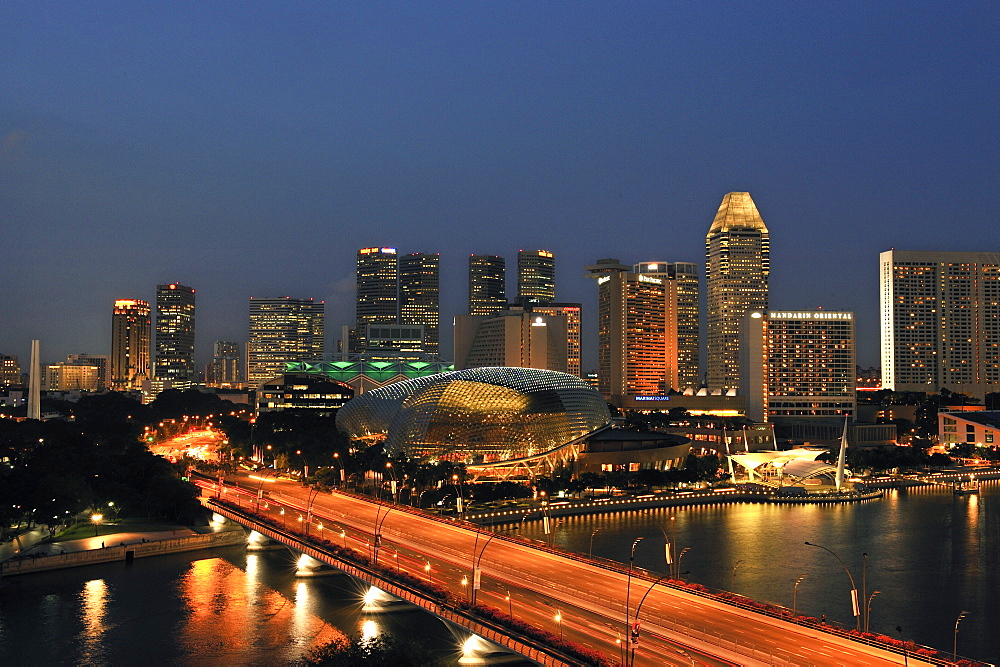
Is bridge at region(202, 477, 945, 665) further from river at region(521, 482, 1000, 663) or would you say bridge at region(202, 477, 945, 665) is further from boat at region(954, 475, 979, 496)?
boat at region(954, 475, 979, 496)

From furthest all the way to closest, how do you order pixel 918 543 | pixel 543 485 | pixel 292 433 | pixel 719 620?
1. pixel 292 433
2. pixel 543 485
3. pixel 918 543
4. pixel 719 620

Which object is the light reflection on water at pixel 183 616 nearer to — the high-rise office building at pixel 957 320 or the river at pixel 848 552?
the river at pixel 848 552

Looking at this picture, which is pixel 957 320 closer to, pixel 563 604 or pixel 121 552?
pixel 121 552

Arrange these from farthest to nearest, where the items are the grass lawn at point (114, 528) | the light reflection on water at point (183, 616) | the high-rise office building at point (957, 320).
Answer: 1. the high-rise office building at point (957, 320)
2. the grass lawn at point (114, 528)
3. the light reflection on water at point (183, 616)

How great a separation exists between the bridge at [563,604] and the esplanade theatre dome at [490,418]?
3545cm

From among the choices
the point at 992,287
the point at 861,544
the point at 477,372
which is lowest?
the point at 861,544

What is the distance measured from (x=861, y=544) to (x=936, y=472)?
49749 mm

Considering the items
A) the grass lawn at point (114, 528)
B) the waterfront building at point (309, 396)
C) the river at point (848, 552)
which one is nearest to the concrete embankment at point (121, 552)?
the grass lawn at point (114, 528)

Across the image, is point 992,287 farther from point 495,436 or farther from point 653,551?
point 653,551

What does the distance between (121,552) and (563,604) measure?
34.1 meters

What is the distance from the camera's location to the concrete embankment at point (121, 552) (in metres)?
54.3

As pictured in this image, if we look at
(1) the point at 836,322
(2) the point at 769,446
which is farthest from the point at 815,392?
(2) the point at 769,446

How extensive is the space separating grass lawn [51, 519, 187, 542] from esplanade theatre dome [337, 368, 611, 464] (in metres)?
28.4

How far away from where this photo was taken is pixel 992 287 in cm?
19462
